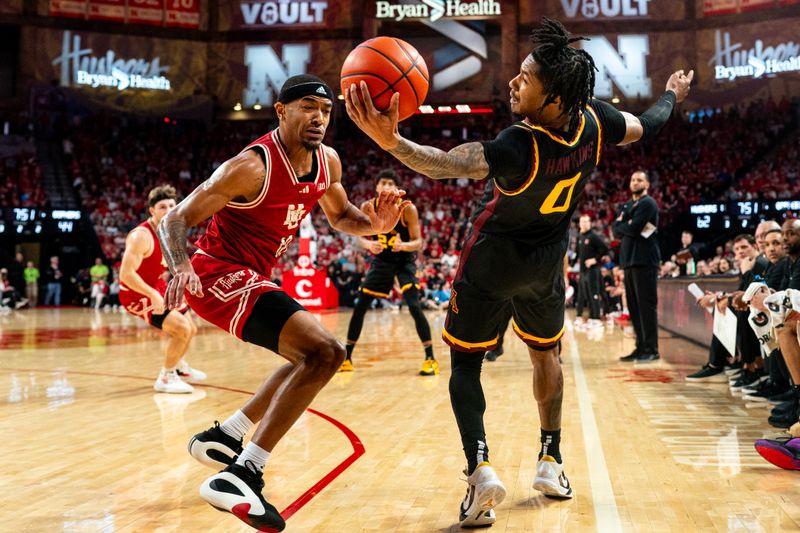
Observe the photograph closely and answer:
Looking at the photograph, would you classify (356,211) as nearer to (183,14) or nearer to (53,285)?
(53,285)

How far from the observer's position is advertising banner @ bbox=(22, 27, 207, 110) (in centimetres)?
2970

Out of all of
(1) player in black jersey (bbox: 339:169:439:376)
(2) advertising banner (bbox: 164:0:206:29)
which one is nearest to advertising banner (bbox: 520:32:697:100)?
(2) advertising banner (bbox: 164:0:206:29)

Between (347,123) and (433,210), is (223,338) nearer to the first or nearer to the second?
(433,210)

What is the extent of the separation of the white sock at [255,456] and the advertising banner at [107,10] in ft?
103

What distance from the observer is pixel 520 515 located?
3307 mm

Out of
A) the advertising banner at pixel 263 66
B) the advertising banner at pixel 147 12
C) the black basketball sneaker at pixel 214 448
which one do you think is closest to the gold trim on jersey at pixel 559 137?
the black basketball sneaker at pixel 214 448

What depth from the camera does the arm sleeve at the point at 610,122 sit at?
3.56 metres

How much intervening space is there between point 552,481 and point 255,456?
1.38 m

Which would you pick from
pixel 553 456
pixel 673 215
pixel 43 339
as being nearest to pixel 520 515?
pixel 553 456

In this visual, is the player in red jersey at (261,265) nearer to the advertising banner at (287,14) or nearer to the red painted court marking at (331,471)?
the red painted court marking at (331,471)

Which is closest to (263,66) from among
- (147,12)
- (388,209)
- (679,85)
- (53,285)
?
(147,12)

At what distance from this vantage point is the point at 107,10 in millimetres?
30578

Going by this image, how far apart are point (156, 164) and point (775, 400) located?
27.6m

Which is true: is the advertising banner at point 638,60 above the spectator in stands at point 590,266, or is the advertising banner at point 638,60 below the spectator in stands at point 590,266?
above
